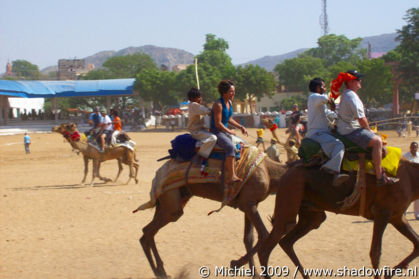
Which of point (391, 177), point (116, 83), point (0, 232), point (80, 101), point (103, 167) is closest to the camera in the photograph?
point (391, 177)

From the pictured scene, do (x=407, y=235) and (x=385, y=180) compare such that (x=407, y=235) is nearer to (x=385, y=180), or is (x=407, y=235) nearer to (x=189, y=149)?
(x=385, y=180)

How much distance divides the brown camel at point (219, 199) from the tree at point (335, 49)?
367ft

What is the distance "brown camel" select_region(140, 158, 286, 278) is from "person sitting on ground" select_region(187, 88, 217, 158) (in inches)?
22.6

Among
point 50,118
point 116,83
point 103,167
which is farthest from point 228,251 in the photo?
point 50,118

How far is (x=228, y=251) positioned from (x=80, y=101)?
74711 millimetres

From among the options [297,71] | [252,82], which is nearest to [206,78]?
[252,82]

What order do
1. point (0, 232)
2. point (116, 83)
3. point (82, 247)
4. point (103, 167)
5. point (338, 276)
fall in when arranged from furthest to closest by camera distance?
point (116, 83) → point (103, 167) → point (0, 232) → point (82, 247) → point (338, 276)

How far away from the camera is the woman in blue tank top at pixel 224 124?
8188mm

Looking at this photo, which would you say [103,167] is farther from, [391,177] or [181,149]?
[391,177]

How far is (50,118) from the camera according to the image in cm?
6950

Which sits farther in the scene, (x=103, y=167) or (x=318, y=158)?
(x=103, y=167)

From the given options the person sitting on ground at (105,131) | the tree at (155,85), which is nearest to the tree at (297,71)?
the tree at (155,85)

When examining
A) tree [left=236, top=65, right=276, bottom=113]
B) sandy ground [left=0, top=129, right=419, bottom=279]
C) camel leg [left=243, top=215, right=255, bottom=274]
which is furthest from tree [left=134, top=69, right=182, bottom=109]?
camel leg [left=243, top=215, right=255, bottom=274]

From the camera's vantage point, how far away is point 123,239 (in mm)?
10328
